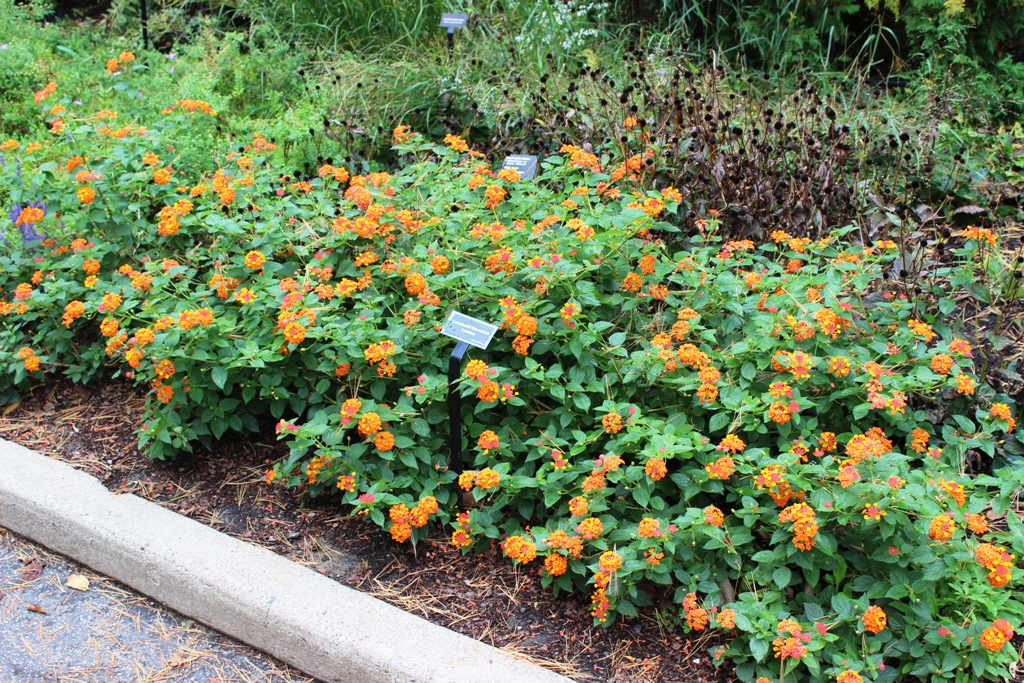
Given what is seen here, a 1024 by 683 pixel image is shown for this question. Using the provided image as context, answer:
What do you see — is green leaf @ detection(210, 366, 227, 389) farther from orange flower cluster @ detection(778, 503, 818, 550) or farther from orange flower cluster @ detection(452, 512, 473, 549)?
orange flower cluster @ detection(778, 503, 818, 550)

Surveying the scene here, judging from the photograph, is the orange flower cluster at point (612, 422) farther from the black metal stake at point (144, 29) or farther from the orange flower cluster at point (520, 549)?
the black metal stake at point (144, 29)

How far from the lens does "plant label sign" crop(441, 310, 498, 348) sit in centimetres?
232

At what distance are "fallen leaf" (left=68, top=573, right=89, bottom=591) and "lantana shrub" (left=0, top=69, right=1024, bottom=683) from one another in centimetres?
45

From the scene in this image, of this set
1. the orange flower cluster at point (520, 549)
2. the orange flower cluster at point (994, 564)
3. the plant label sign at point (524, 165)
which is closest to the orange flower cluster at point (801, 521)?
the orange flower cluster at point (994, 564)

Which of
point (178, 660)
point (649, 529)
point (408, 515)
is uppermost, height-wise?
point (649, 529)

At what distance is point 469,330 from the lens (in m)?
2.36

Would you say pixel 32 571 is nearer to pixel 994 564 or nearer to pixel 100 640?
pixel 100 640

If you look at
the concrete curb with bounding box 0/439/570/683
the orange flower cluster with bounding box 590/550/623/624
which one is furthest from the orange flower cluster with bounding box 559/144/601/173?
the concrete curb with bounding box 0/439/570/683

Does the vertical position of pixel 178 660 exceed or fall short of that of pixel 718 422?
it falls short

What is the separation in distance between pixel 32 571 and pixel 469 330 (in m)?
1.56

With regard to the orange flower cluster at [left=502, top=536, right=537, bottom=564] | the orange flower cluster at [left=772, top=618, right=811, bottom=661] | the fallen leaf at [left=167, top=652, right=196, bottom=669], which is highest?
the orange flower cluster at [left=772, top=618, right=811, bottom=661]

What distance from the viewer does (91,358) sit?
129 inches

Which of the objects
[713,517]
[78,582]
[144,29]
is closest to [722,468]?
[713,517]

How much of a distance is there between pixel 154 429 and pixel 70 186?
45.8 inches
